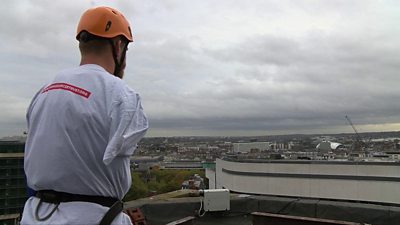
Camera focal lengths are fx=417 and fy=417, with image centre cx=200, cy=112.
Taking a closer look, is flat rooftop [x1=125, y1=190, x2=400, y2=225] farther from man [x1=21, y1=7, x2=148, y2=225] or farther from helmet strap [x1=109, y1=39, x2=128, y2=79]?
man [x1=21, y1=7, x2=148, y2=225]

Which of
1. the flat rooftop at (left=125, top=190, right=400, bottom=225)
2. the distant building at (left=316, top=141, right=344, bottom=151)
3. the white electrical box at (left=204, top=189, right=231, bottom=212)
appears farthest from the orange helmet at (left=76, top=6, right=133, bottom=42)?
the distant building at (left=316, top=141, right=344, bottom=151)

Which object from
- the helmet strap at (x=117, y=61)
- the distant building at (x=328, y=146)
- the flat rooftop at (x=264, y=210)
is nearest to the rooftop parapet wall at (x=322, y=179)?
the flat rooftop at (x=264, y=210)

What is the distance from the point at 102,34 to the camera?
7.21 ft

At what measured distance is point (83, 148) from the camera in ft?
6.46

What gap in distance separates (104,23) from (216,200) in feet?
21.3

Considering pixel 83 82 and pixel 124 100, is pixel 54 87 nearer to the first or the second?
pixel 83 82

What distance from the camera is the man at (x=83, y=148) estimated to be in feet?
6.42

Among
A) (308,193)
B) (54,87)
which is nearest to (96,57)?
(54,87)

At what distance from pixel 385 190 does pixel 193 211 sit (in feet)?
180

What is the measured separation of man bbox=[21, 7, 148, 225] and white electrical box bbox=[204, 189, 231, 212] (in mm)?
6154

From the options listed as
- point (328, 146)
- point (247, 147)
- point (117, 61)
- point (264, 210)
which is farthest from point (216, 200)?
point (247, 147)

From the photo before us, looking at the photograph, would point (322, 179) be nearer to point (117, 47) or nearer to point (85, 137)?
point (117, 47)

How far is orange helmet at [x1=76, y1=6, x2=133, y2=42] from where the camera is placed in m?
2.20

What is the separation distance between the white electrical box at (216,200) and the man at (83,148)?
615cm
